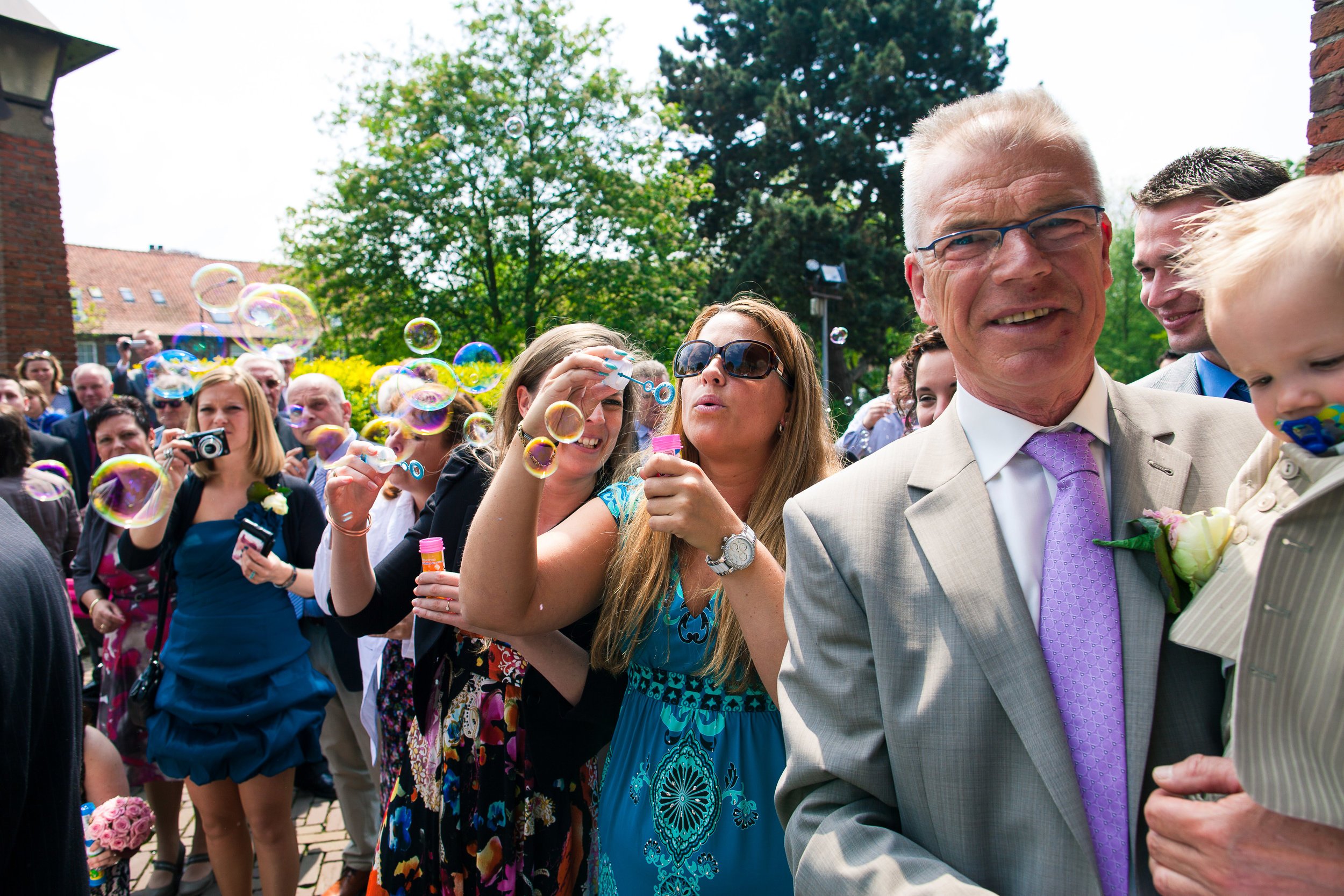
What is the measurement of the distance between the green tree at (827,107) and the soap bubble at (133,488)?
2281 centimetres

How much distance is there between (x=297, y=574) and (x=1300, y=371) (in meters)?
3.73

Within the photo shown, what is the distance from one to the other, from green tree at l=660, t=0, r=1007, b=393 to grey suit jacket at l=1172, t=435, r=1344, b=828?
81.6 ft

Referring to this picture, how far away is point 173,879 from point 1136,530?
4899 mm

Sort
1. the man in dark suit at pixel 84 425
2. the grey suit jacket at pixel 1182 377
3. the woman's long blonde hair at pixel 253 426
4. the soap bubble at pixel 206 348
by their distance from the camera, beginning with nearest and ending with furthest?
the grey suit jacket at pixel 1182 377
the woman's long blonde hair at pixel 253 426
the soap bubble at pixel 206 348
the man in dark suit at pixel 84 425

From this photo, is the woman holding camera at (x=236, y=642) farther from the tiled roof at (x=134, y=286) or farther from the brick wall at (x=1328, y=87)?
the tiled roof at (x=134, y=286)

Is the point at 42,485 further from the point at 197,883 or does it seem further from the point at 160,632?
the point at 197,883

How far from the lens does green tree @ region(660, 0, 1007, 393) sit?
2609 centimetres

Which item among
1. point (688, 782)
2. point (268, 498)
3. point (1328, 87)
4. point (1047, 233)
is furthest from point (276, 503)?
point (1328, 87)

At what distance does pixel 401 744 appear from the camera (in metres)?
3.25

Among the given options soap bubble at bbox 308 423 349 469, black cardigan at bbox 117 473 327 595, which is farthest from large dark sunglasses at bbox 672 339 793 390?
soap bubble at bbox 308 423 349 469

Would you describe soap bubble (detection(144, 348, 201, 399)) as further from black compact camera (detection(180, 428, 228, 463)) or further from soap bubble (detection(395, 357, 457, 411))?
soap bubble (detection(395, 357, 457, 411))

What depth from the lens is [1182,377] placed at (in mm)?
2609

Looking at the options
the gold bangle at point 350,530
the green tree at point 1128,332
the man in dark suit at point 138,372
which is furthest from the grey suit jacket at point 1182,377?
the green tree at point 1128,332

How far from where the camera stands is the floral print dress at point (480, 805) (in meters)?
2.36
